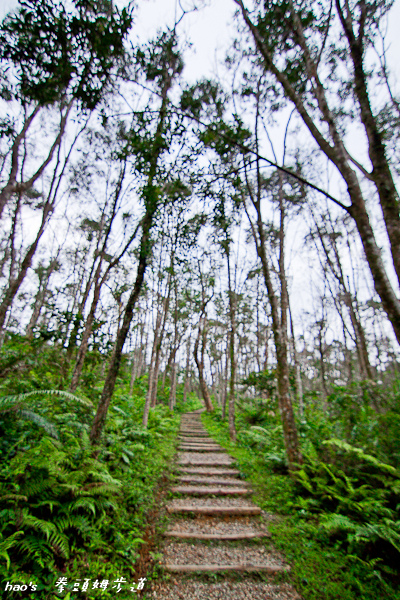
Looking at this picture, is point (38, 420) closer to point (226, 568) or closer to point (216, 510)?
point (226, 568)

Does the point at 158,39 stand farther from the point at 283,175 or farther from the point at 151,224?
the point at 283,175

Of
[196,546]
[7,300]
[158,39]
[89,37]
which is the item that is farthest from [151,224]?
[196,546]

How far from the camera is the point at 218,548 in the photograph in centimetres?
325

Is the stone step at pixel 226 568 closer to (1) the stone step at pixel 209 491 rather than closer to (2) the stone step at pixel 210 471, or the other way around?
(1) the stone step at pixel 209 491

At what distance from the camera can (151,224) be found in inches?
211

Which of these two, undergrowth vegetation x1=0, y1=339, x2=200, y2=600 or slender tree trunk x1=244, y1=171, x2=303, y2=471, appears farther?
slender tree trunk x1=244, y1=171, x2=303, y2=471

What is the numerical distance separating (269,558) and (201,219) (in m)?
4.86

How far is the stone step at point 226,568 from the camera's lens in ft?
9.21

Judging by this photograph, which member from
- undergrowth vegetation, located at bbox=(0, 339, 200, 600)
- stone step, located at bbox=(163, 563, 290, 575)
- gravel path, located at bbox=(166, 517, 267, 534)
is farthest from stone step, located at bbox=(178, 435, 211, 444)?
stone step, located at bbox=(163, 563, 290, 575)

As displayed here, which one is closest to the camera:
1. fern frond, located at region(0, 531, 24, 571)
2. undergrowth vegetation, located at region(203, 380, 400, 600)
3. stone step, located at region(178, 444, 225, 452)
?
fern frond, located at region(0, 531, 24, 571)

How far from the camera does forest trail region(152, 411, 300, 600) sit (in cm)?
260

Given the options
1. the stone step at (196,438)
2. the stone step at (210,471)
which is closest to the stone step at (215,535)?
the stone step at (210,471)

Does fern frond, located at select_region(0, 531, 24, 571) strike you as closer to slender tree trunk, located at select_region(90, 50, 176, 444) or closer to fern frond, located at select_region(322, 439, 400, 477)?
slender tree trunk, located at select_region(90, 50, 176, 444)

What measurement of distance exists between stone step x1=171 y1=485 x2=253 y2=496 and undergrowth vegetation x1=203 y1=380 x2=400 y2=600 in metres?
0.36
